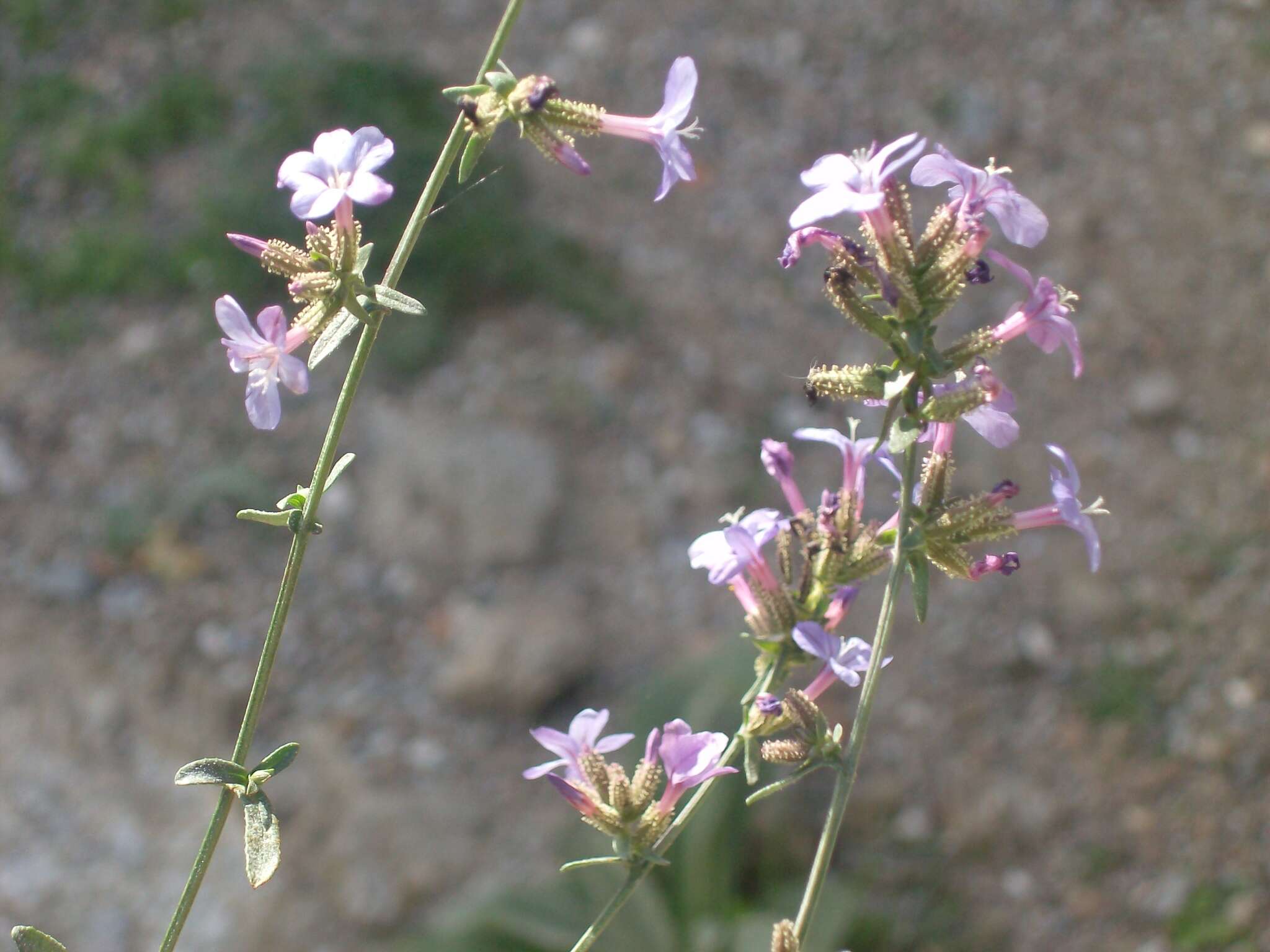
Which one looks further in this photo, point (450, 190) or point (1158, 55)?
point (1158, 55)

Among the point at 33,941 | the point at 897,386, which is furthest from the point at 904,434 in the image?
the point at 33,941

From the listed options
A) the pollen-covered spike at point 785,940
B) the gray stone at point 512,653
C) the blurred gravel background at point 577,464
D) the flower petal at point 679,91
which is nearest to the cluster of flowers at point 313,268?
the flower petal at point 679,91

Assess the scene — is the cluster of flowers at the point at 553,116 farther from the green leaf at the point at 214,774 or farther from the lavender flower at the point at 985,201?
the green leaf at the point at 214,774

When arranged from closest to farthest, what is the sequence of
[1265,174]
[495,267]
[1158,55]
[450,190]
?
[450,190] < [495,267] < [1265,174] < [1158,55]

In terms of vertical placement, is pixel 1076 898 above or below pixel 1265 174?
below

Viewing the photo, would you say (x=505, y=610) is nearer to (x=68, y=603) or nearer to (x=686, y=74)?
(x=68, y=603)

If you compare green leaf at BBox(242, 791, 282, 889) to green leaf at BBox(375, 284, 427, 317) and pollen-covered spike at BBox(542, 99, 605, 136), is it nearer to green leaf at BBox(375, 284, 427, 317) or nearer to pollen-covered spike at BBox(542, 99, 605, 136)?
green leaf at BBox(375, 284, 427, 317)

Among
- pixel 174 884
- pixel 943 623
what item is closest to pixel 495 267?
pixel 943 623
